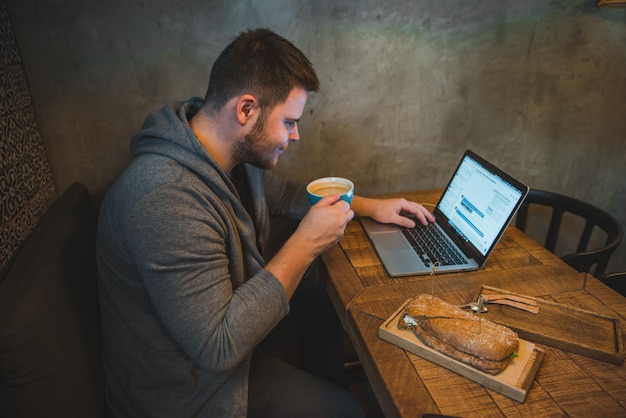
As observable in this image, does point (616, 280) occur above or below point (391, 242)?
Result: below

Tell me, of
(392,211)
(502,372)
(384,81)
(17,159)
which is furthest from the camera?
(384,81)

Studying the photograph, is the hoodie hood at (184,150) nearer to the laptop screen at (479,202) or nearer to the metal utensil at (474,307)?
the metal utensil at (474,307)

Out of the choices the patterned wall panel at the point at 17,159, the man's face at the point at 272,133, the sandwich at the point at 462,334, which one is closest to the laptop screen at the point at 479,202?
the sandwich at the point at 462,334

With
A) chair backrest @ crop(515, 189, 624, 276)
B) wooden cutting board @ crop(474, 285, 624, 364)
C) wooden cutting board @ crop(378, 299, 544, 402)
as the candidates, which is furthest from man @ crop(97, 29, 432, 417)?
chair backrest @ crop(515, 189, 624, 276)

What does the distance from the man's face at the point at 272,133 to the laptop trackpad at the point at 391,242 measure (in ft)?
1.52

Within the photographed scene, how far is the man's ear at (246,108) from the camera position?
1.05m

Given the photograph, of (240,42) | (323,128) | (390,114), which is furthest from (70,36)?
(390,114)

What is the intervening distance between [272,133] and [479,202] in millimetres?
682

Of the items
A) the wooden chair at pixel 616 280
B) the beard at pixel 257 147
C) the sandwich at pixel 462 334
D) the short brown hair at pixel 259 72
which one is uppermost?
the short brown hair at pixel 259 72

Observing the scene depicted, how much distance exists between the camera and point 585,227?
1.60m

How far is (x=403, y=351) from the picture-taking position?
923 millimetres

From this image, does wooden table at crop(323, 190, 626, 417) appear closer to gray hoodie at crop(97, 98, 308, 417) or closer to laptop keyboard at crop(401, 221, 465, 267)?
laptop keyboard at crop(401, 221, 465, 267)

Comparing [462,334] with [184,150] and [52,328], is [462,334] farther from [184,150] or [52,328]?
[52,328]

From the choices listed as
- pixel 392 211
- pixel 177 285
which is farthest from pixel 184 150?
pixel 392 211
